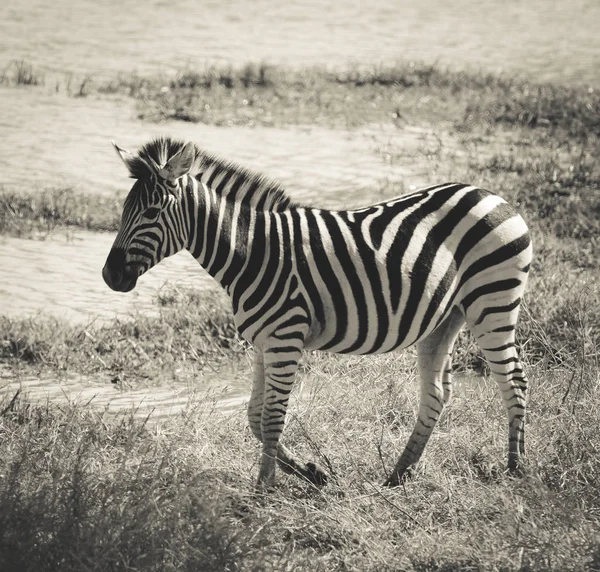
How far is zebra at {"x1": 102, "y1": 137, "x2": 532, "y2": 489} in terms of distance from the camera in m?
5.00

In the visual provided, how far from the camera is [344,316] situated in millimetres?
5109

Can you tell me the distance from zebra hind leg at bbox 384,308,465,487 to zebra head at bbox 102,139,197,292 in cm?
148

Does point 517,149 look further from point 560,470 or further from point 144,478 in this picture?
point 144,478

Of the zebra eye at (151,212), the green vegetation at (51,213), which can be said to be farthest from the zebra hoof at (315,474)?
the green vegetation at (51,213)

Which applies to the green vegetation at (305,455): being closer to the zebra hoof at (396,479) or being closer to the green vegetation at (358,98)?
the zebra hoof at (396,479)

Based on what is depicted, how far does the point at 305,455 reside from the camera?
18.5 ft

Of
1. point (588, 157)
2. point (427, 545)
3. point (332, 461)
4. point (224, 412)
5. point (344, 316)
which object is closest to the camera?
point (427, 545)

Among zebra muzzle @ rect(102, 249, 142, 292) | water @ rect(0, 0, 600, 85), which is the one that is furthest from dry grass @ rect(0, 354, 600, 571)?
water @ rect(0, 0, 600, 85)

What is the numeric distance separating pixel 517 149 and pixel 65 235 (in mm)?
5174

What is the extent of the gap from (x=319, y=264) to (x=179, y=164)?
843 mm

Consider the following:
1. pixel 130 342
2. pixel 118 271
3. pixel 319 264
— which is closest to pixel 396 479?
pixel 319 264

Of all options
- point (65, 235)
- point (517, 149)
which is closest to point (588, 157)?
point (517, 149)

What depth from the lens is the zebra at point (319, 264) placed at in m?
5.00

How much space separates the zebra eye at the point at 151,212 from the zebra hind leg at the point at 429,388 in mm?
1601
